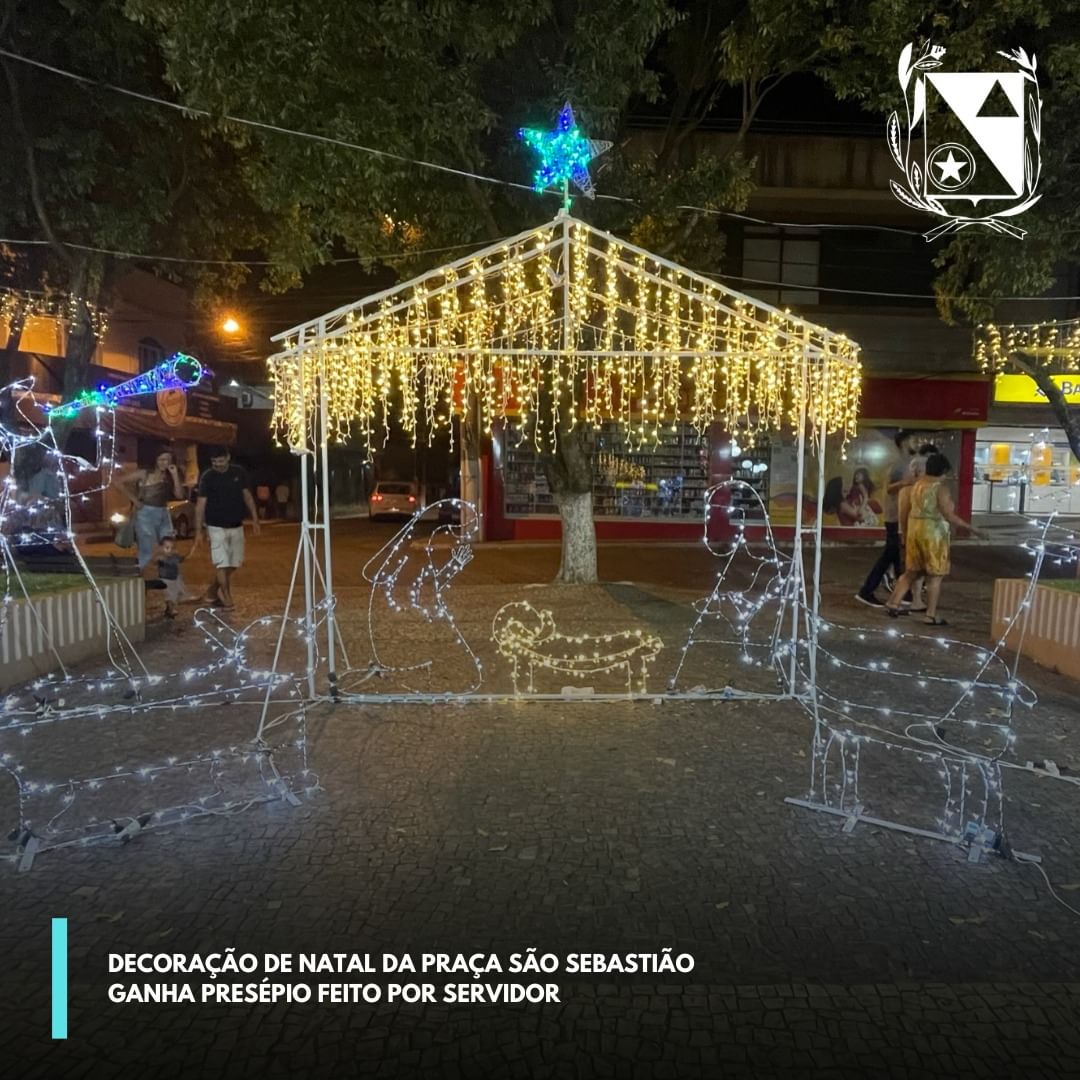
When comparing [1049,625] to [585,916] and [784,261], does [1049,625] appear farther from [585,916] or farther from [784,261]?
[784,261]

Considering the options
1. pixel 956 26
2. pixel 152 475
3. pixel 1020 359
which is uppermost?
pixel 956 26

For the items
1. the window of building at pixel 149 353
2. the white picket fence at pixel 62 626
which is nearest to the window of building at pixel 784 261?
the white picket fence at pixel 62 626

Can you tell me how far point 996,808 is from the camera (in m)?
4.50

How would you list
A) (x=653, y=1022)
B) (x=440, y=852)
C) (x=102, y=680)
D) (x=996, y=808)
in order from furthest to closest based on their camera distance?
1. (x=102, y=680)
2. (x=996, y=808)
3. (x=440, y=852)
4. (x=653, y=1022)

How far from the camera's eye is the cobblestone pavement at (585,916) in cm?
272

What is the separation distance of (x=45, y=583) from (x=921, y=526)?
834 centimetres

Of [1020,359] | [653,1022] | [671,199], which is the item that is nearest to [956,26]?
[671,199]

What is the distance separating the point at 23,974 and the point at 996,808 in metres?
4.39

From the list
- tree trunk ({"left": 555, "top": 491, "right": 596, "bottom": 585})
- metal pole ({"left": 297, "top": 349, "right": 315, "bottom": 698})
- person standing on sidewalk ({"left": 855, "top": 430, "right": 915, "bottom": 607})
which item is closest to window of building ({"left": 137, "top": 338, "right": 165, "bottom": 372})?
tree trunk ({"left": 555, "top": 491, "right": 596, "bottom": 585})

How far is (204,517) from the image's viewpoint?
30.6ft

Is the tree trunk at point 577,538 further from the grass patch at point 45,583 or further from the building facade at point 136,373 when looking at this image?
the building facade at point 136,373

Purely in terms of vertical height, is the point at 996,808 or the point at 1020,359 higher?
the point at 1020,359

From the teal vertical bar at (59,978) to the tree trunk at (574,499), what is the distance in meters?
7.96

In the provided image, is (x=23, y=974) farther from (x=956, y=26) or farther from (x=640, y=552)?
(x=640, y=552)
